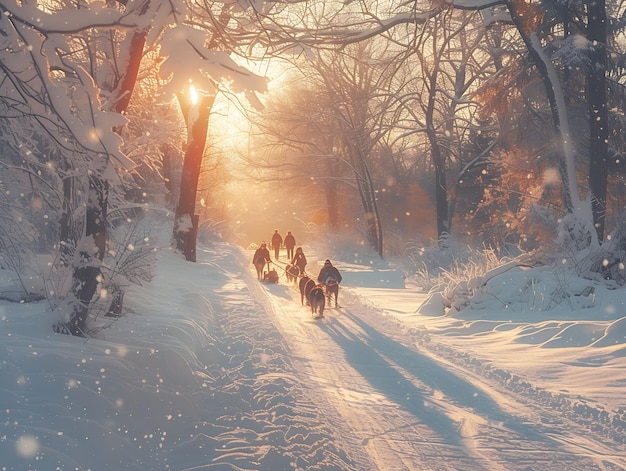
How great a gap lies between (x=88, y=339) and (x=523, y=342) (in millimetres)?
7035

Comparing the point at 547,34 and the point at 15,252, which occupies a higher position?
A: the point at 547,34

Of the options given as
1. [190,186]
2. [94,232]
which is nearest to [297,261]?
[190,186]

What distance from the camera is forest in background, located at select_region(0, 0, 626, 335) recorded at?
170 inches

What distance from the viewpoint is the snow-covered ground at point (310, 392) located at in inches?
195

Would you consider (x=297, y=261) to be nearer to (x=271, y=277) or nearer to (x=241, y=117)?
(x=271, y=277)

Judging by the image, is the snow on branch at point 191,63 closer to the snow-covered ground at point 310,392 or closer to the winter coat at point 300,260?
the snow-covered ground at point 310,392

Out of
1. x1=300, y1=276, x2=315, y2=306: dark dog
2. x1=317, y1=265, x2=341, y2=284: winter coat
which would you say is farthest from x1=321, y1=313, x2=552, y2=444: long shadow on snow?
x1=317, y1=265, x2=341, y2=284: winter coat

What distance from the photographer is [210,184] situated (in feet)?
141

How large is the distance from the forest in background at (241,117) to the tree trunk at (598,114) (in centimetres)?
4

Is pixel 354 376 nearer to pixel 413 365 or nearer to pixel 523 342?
pixel 413 365

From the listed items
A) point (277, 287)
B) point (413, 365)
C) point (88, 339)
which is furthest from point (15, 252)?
point (277, 287)

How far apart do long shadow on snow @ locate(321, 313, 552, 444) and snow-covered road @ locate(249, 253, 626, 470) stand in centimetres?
1

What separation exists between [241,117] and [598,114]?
30.3 ft

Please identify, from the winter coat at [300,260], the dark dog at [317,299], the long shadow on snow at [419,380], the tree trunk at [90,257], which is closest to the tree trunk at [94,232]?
the tree trunk at [90,257]
